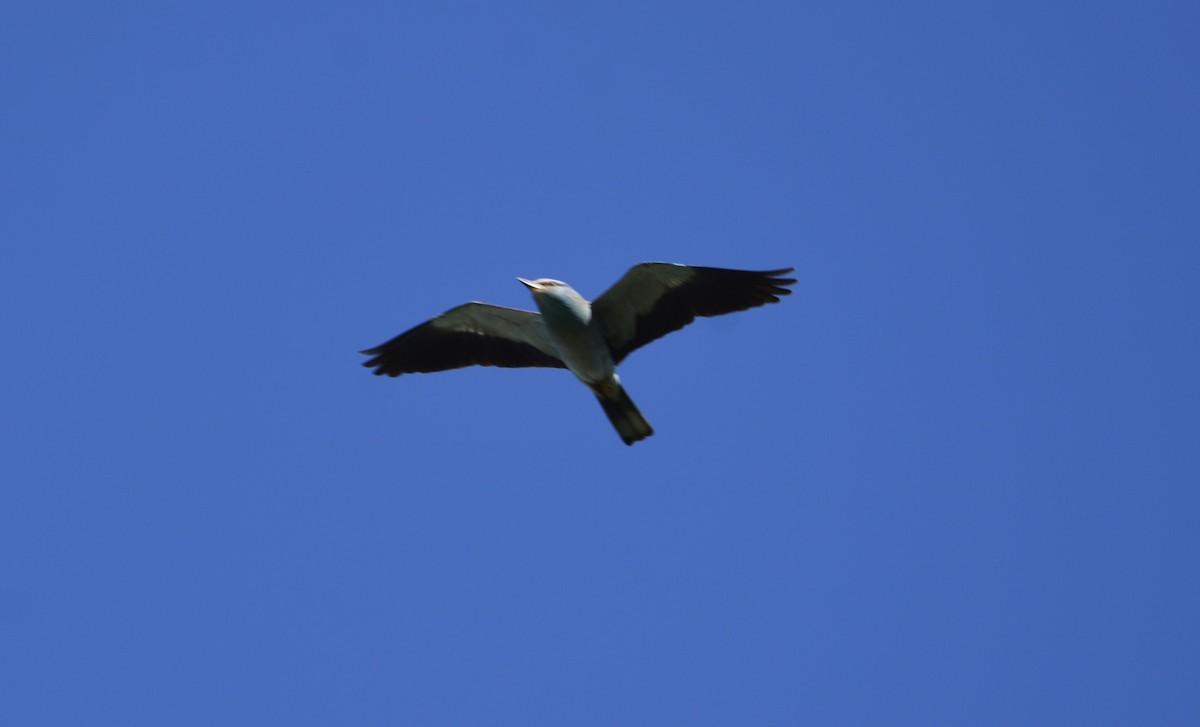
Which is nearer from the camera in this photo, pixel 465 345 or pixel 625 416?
pixel 625 416

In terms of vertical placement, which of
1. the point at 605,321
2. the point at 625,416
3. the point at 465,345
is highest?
the point at 465,345

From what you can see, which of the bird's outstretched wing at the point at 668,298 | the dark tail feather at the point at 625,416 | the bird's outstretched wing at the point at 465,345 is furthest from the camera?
the bird's outstretched wing at the point at 465,345

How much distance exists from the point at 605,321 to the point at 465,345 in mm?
1735

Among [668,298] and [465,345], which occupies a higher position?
[465,345]

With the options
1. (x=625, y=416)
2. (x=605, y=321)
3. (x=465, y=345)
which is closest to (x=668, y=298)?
(x=605, y=321)

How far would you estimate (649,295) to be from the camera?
12.5 meters

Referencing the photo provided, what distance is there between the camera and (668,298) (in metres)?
12.5

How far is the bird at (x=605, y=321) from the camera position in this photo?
12.2 metres

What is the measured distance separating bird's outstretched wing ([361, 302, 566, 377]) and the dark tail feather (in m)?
0.82

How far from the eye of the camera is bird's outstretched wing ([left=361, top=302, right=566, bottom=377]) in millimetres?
13109

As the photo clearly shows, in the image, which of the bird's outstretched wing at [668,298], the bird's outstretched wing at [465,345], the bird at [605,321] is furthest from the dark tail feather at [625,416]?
the bird's outstretched wing at [465,345]

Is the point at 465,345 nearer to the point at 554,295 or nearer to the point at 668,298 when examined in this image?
the point at 554,295

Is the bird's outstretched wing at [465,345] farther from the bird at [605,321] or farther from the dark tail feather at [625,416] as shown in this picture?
the dark tail feather at [625,416]

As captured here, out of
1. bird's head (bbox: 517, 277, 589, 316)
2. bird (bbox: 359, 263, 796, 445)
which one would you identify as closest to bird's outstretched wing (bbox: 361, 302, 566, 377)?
bird (bbox: 359, 263, 796, 445)
